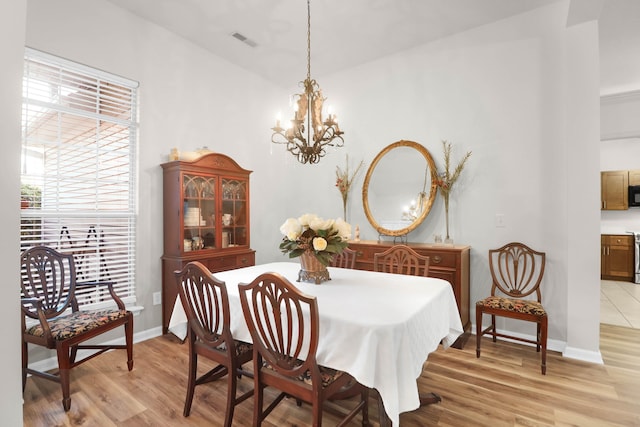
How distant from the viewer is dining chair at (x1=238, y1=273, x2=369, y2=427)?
150 cm

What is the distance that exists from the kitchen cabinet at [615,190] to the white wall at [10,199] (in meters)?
7.84

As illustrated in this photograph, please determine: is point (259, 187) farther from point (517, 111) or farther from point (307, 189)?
point (517, 111)

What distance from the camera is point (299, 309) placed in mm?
1496

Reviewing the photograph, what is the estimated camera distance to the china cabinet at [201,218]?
3.29 metres

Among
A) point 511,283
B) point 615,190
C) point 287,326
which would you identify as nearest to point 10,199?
point 287,326

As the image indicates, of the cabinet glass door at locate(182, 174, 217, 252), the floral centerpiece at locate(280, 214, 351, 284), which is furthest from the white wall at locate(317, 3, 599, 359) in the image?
the cabinet glass door at locate(182, 174, 217, 252)

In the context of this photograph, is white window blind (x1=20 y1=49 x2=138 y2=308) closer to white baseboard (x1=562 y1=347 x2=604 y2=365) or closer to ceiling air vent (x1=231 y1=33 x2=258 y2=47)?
ceiling air vent (x1=231 y1=33 x2=258 y2=47)

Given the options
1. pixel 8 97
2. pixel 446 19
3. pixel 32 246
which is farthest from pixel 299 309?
pixel 446 19

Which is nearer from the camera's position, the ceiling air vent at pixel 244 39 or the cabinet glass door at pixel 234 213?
the ceiling air vent at pixel 244 39

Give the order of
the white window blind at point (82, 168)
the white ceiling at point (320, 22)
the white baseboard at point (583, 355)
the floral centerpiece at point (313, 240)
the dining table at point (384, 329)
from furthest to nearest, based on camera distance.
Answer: the white ceiling at point (320, 22) → the white baseboard at point (583, 355) → the white window blind at point (82, 168) → the floral centerpiece at point (313, 240) → the dining table at point (384, 329)

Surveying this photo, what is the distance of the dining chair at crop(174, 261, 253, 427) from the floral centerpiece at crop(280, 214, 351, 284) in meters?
0.56

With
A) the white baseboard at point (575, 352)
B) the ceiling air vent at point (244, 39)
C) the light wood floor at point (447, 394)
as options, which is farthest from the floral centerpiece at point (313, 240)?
the ceiling air vent at point (244, 39)

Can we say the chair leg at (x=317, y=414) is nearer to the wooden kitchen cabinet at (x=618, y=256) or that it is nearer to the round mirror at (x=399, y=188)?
the round mirror at (x=399, y=188)

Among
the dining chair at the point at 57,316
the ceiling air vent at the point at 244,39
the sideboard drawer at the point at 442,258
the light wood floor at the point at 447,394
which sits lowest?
the light wood floor at the point at 447,394
